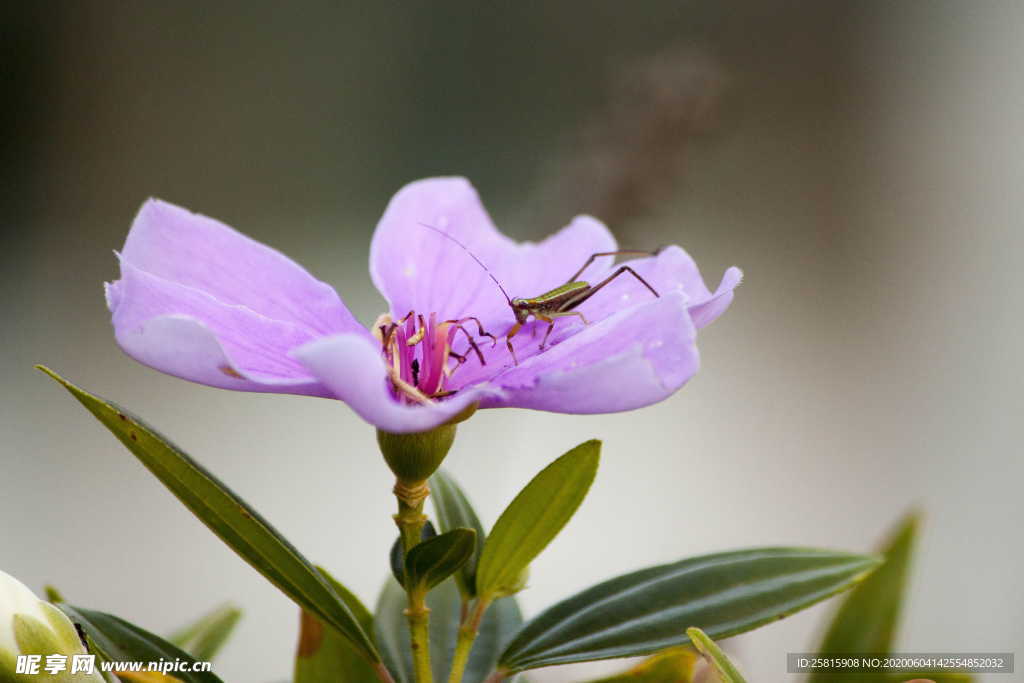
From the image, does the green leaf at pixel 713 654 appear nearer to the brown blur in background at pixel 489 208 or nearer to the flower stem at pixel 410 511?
the flower stem at pixel 410 511

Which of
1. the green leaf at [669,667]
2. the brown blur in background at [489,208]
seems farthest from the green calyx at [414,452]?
the brown blur in background at [489,208]

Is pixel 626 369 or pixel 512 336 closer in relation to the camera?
pixel 626 369

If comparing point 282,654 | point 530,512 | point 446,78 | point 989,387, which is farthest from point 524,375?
point 446,78

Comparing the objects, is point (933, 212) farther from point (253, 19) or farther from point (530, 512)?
point (530, 512)

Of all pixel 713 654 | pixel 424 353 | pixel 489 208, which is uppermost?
pixel 489 208

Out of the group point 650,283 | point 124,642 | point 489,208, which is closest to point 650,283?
point 650,283

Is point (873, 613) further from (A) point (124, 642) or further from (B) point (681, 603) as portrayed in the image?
(A) point (124, 642)

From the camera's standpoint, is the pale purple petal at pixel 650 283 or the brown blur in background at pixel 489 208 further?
the brown blur in background at pixel 489 208

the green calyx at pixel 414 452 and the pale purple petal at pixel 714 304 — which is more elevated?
the pale purple petal at pixel 714 304

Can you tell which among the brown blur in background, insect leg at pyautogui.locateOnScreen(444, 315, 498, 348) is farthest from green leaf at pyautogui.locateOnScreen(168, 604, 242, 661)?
the brown blur in background
